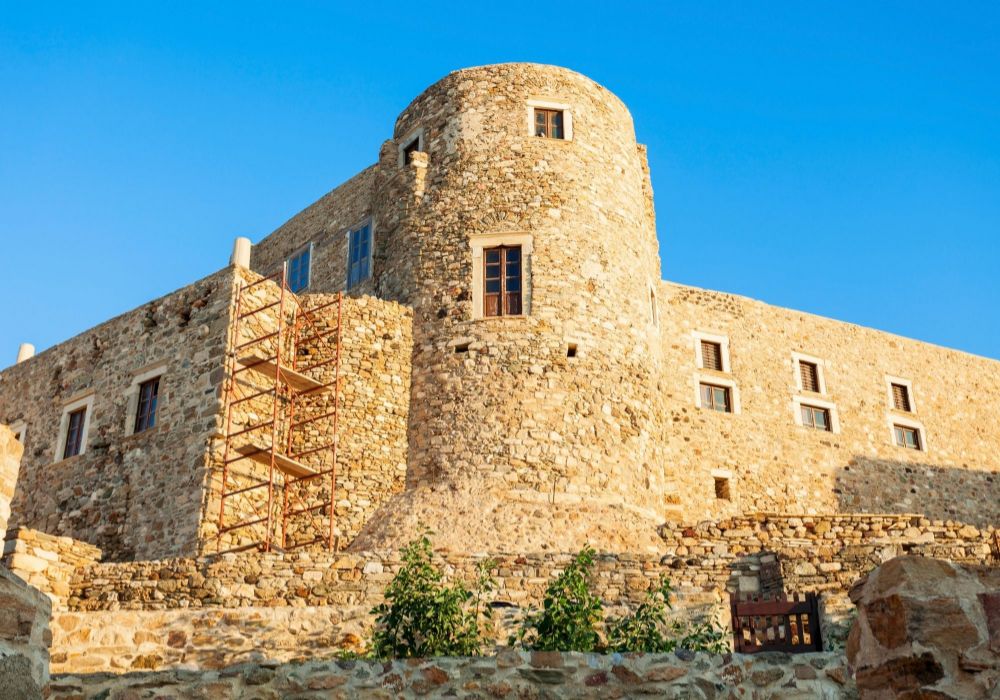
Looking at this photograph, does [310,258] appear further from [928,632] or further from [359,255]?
[928,632]

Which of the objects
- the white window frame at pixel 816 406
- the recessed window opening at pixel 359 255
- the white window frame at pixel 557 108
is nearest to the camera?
the white window frame at pixel 557 108

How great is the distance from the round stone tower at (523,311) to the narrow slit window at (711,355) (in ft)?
13.0

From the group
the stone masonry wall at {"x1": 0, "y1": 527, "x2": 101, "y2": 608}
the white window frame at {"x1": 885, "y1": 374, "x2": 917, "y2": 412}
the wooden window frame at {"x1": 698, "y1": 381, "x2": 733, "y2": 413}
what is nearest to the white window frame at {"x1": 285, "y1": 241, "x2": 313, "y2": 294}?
the wooden window frame at {"x1": 698, "y1": 381, "x2": 733, "y2": 413}

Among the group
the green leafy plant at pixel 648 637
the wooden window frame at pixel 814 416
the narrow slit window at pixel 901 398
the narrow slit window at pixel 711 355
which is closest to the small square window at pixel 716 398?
the narrow slit window at pixel 711 355

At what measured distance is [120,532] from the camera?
18.6 metres

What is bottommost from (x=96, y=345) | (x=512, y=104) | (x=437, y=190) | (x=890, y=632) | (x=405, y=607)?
(x=890, y=632)

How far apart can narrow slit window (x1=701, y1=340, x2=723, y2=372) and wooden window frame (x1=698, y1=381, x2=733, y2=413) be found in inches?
17.7

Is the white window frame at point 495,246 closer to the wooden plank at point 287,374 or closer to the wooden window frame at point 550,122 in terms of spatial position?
the wooden window frame at point 550,122

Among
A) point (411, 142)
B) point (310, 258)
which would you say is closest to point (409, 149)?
point (411, 142)

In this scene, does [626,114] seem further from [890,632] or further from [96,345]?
[890,632]

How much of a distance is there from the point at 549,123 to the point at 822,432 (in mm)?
10620

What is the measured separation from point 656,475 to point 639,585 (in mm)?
5593

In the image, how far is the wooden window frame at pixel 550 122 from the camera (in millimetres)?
21156

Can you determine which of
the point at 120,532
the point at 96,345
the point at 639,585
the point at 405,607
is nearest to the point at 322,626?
the point at 405,607
